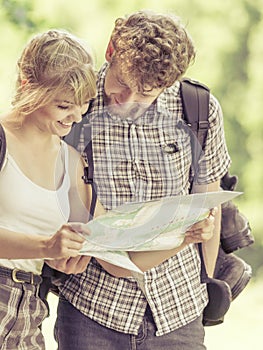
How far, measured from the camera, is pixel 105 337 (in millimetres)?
2273

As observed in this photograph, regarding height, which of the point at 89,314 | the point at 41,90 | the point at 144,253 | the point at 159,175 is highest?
the point at 41,90

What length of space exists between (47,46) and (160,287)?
60 cm

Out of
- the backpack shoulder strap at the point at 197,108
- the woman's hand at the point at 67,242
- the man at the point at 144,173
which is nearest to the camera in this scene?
the woman's hand at the point at 67,242

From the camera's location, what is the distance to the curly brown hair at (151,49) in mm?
2059

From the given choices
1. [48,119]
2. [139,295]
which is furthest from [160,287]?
[48,119]

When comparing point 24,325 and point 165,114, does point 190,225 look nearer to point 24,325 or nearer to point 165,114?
point 165,114

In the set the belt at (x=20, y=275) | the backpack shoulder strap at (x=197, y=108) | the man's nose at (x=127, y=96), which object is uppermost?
the man's nose at (x=127, y=96)

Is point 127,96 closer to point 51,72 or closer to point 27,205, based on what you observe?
point 51,72

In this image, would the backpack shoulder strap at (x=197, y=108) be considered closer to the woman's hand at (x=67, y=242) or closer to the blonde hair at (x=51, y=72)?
the blonde hair at (x=51, y=72)

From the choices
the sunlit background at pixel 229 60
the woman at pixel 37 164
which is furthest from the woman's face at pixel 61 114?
the sunlit background at pixel 229 60

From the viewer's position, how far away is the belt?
80.7 inches

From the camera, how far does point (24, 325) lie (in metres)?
2.09

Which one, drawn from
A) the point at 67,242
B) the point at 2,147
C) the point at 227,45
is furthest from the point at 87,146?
the point at 227,45

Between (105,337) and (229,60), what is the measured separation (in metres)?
3.50
